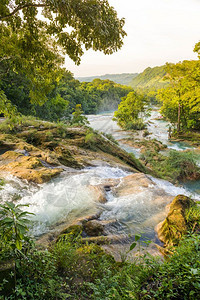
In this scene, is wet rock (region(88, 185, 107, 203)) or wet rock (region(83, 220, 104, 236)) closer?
wet rock (region(83, 220, 104, 236))

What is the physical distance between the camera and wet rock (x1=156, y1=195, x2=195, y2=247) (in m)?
3.47

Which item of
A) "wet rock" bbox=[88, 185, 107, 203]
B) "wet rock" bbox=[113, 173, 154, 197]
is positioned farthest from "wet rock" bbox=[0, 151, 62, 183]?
"wet rock" bbox=[113, 173, 154, 197]

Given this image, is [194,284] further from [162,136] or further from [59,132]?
[162,136]

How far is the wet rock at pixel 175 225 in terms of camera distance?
11.4ft

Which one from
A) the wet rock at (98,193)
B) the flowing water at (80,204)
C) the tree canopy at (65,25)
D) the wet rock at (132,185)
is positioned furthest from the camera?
the wet rock at (132,185)

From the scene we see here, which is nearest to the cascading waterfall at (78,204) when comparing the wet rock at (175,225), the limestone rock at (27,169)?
the limestone rock at (27,169)

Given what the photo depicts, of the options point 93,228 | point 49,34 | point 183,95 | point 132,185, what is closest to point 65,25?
point 49,34

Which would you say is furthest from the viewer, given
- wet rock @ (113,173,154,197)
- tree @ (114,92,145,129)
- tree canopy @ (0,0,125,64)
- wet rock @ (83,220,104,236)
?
tree @ (114,92,145,129)

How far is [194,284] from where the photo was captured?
1531 mm

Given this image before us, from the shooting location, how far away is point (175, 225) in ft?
11.8

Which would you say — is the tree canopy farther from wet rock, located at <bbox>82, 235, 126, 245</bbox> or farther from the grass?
the grass

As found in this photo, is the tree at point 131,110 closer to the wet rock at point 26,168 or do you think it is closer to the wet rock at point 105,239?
the wet rock at point 26,168

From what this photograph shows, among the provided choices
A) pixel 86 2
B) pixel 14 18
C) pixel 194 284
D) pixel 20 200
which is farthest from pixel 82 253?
pixel 14 18

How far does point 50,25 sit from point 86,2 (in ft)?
3.04
